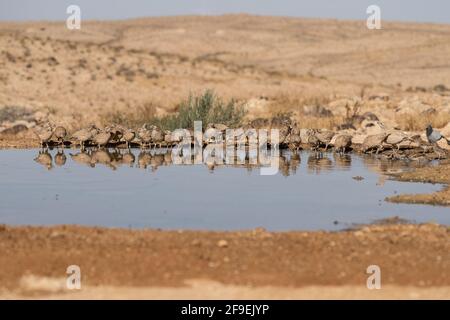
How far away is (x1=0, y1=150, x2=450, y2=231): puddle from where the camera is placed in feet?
41.5

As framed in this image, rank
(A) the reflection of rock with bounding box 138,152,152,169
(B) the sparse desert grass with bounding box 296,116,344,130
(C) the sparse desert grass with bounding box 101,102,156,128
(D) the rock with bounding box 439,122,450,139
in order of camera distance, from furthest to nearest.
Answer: (C) the sparse desert grass with bounding box 101,102,156,128 < (B) the sparse desert grass with bounding box 296,116,344,130 < (D) the rock with bounding box 439,122,450,139 < (A) the reflection of rock with bounding box 138,152,152,169

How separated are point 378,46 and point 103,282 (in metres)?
81.6

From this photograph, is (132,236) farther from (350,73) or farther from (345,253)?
(350,73)

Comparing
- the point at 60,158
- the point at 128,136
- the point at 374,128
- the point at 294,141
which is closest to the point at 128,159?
the point at 60,158

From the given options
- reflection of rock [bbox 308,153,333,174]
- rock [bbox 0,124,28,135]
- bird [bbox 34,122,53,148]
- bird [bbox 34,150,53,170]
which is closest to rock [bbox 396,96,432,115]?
reflection of rock [bbox 308,153,333,174]

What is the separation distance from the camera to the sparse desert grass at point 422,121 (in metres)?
27.0

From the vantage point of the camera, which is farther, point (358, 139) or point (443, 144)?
point (358, 139)

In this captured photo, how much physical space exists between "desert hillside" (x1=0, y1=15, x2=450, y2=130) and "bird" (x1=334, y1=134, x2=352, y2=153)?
10.7 m

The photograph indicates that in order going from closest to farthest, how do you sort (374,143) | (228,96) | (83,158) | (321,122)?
(83,158)
(374,143)
(321,122)
(228,96)

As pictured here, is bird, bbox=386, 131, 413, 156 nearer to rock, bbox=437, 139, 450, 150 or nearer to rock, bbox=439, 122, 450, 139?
rock, bbox=437, 139, 450, 150

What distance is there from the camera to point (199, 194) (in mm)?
14688

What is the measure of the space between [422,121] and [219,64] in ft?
85.2

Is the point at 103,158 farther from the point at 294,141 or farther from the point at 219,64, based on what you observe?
the point at 219,64

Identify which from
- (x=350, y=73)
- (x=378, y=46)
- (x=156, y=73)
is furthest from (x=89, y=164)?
(x=378, y=46)
